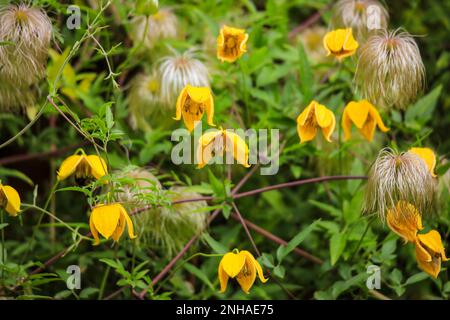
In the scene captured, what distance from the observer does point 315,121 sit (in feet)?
5.44

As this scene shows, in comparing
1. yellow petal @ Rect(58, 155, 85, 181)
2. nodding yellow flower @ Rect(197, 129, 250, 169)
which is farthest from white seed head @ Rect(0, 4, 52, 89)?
nodding yellow flower @ Rect(197, 129, 250, 169)

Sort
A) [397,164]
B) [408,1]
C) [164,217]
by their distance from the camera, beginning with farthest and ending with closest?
[408,1], [164,217], [397,164]

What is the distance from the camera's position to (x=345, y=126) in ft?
5.72

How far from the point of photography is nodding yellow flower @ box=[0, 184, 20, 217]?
5.05 feet

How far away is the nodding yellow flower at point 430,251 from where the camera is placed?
1562 mm

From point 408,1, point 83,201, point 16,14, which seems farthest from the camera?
point 408,1

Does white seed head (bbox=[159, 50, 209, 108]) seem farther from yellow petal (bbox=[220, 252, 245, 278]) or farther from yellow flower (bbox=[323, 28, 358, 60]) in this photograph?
yellow petal (bbox=[220, 252, 245, 278])

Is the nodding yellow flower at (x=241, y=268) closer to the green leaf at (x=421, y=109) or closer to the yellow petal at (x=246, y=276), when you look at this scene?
the yellow petal at (x=246, y=276)

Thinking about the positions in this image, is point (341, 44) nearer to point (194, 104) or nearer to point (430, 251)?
point (194, 104)

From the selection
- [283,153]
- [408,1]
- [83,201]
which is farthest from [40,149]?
[408,1]

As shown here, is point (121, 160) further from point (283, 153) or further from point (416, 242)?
point (416, 242)

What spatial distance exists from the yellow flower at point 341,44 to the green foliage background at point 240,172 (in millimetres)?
193

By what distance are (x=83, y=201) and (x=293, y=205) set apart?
762 millimetres
